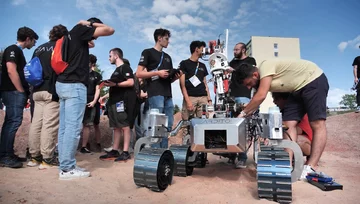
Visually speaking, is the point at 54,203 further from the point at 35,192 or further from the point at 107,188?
the point at 107,188

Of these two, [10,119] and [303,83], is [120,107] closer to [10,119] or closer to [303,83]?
[10,119]

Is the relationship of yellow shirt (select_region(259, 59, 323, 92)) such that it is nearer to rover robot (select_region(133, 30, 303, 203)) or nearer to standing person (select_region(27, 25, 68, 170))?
rover robot (select_region(133, 30, 303, 203))

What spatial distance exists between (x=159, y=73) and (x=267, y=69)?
1546 millimetres

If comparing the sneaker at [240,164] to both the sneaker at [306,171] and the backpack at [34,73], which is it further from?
the backpack at [34,73]

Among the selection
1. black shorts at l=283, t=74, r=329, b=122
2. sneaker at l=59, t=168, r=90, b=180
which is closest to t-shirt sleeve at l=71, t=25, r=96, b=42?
sneaker at l=59, t=168, r=90, b=180

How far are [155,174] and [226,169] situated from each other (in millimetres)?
1700

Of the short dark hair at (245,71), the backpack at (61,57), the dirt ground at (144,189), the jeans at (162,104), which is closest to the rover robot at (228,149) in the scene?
the dirt ground at (144,189)

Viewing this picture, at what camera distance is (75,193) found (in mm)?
2281

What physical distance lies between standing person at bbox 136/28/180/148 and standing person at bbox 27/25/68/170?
126 centimetres

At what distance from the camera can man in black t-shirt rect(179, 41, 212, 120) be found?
14.3ft

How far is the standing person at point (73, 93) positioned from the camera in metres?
2.83

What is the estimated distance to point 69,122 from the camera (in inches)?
112

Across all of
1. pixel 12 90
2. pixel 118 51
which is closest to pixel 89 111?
pixel 118 51

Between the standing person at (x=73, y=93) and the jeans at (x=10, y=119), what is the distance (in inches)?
46.5
